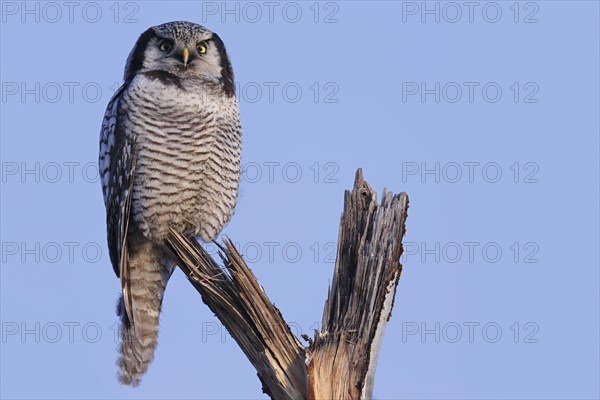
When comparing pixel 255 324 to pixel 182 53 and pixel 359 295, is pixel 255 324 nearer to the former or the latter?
pixel 359 295

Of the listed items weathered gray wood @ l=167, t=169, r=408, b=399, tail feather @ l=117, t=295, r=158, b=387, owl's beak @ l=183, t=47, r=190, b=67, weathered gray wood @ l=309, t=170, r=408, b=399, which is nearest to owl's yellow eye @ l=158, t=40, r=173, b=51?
owl's beak @ l=183, t=47, r=190, b=67

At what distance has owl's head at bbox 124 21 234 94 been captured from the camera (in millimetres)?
6422

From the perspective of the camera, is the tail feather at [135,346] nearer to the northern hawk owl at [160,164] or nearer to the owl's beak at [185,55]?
the northern hawk owl at [160,164]

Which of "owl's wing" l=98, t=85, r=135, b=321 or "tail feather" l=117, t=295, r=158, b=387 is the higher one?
"owl's wing" l=98, t=85, r=135, b=321

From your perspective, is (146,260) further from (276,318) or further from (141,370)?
(276,318)

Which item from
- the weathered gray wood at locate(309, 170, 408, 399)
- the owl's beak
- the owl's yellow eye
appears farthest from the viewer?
the owl's yellow eye

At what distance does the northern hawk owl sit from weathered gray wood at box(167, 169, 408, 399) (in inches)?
48.6

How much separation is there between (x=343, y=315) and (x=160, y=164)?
1946 mm

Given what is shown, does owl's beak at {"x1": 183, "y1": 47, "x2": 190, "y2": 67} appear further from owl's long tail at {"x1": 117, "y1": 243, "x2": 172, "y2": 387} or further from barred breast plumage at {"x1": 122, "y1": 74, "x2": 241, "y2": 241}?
owl's long tail at {"x1": 117, "y1": 243, "x2": 172, "y2": 387}

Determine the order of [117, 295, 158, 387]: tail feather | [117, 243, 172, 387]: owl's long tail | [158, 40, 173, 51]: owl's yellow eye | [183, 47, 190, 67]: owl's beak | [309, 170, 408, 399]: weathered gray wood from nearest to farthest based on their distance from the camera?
[309, 170, 408, 399]: weathered gray wood → [117, 295, 158, 387]: tail feather → [117, 243, 172, 387]: owl's long tail → [183, 47, 190, 67]: owl's beak → [158, 40, 173, 51]: owl's yellow eye

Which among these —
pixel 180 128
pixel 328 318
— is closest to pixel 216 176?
pixel 180 128

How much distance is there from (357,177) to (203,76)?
1905 mm

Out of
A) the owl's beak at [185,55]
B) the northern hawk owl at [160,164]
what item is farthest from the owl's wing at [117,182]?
the owl's beak at [185,55]

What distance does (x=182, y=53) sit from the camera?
6.39 meters
